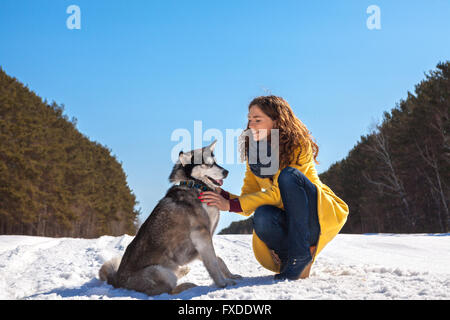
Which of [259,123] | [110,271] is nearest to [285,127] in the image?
[259,123]

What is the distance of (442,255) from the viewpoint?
21.7ft

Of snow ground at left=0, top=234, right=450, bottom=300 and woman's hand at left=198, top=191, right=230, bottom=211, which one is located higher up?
woman's hand at left=198, top=191, right=230, bottom=211

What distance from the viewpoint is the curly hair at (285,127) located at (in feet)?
12.8

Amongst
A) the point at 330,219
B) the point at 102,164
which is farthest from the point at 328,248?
the point at 102,164

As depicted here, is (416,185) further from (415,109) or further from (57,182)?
(57,182)

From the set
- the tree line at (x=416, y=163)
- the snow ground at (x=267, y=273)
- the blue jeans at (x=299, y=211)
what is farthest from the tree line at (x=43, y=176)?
the blue jeans at (x=299, y=211)

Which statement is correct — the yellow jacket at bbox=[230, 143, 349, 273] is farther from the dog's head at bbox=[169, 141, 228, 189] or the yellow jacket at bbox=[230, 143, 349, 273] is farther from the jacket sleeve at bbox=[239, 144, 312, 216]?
the dog's head at bbox=[169, 141, 228, 189]

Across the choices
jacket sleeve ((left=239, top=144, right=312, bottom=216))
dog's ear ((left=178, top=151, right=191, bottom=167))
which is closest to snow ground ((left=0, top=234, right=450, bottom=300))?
jacket sleeve ((left=239, top=144, right=312, bottom=216))

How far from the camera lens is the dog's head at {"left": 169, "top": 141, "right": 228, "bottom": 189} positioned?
14.4ft

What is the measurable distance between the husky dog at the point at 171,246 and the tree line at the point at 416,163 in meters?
19.0

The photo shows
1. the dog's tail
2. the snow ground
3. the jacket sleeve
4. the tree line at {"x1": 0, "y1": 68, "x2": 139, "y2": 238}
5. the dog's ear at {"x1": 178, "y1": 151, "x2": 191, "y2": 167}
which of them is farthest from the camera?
the tree line at {"x1": 0, "y1": 68, "x2": 139, "y2": 238}

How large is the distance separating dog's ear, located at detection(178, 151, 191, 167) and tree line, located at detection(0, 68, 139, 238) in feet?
80.8
